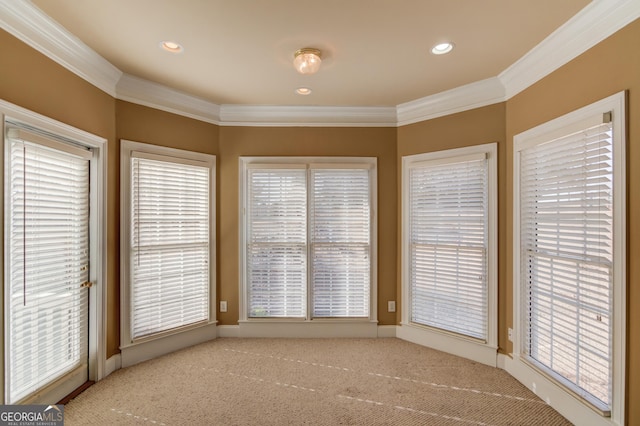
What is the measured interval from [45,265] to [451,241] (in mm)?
3591

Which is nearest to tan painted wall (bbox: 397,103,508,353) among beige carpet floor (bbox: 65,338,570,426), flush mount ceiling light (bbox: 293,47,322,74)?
beige carpet floor (bbox: 65,338,570,426)

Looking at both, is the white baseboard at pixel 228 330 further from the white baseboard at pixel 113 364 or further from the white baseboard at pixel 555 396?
the white baseboard at pixel 555 396

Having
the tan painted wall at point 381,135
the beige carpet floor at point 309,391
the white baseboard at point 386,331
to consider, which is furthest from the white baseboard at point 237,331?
the beige carpet floor at point 309,391

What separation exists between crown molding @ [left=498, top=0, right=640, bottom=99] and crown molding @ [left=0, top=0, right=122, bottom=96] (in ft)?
11.6

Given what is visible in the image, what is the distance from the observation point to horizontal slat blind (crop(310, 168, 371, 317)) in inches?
150

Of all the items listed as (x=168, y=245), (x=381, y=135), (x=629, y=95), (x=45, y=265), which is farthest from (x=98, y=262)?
(x=629, y=95)

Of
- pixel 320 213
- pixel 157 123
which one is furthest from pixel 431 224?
pixel 157 123

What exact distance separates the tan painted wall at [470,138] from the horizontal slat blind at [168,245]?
2332 mm

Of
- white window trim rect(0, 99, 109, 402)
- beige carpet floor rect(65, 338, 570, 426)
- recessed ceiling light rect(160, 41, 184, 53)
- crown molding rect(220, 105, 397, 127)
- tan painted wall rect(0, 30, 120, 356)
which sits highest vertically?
recessed ceiling light rect(160, 41, 184, 53)

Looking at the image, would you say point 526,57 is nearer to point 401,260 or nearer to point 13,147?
point 401,260

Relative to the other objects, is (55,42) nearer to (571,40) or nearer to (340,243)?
(340,243)

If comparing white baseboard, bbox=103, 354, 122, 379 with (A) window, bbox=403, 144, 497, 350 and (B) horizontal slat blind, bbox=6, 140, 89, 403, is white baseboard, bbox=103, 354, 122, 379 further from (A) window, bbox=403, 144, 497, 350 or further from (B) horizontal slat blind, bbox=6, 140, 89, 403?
(A) window, bbox=403, 144, 497, 350

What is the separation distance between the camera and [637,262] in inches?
72.1

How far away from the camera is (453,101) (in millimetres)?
3355
